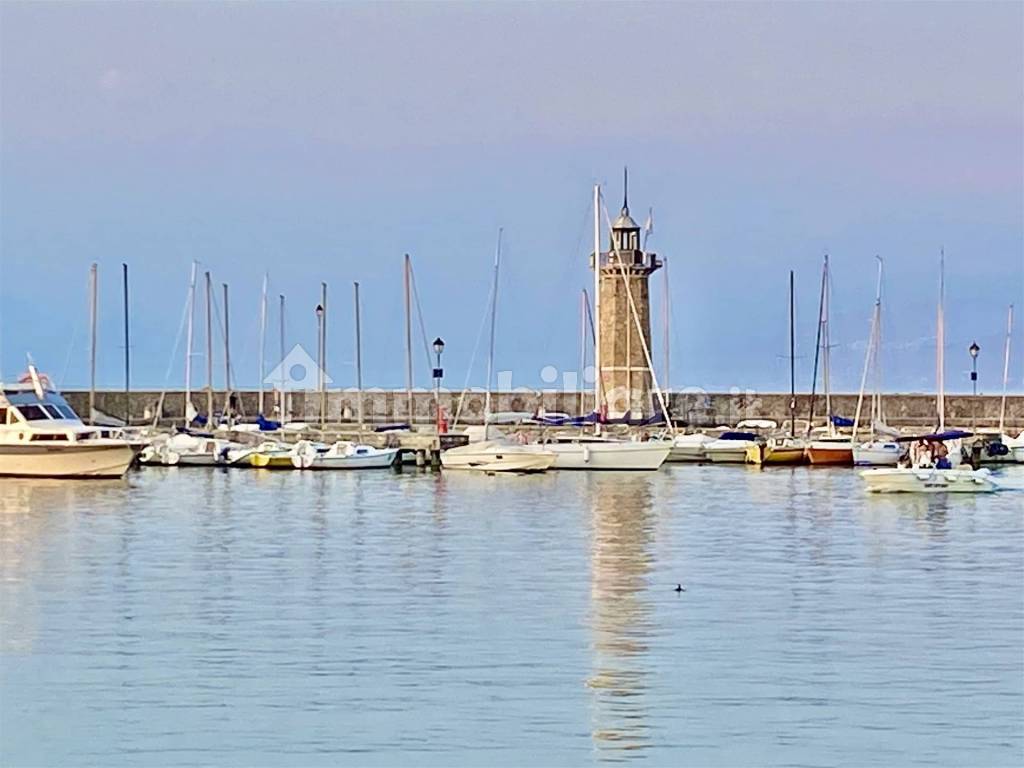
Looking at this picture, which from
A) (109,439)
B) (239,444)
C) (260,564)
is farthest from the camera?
(239,444)

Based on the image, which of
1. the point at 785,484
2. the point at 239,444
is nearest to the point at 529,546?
the point at 785,484

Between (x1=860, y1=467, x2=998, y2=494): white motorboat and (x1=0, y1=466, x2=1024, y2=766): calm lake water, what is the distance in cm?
406

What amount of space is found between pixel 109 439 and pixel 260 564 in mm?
19359

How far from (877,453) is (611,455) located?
6.99 meters

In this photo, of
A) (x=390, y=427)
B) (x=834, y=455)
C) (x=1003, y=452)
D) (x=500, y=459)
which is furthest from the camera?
(x=390, y=427)

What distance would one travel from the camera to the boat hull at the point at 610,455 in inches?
1881

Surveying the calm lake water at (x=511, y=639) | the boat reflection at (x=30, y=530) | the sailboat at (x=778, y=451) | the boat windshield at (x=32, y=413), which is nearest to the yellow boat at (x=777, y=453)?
the sailboat at (x=778, y=451)

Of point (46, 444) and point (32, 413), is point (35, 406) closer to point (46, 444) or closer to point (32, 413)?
point (32, 413)

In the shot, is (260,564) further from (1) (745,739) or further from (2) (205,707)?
(1) (745,739)

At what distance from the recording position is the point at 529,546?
89.2 ft

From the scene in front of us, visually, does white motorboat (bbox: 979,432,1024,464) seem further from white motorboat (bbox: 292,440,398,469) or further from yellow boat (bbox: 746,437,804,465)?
white motorboat (bbox: 292,440,398,469)

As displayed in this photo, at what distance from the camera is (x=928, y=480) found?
1468 inches

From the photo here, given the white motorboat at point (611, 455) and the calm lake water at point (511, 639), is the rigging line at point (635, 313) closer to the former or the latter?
the white motorboat at point (611, 455)

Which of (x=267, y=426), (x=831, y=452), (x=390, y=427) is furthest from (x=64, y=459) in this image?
(x=831, y=452)
